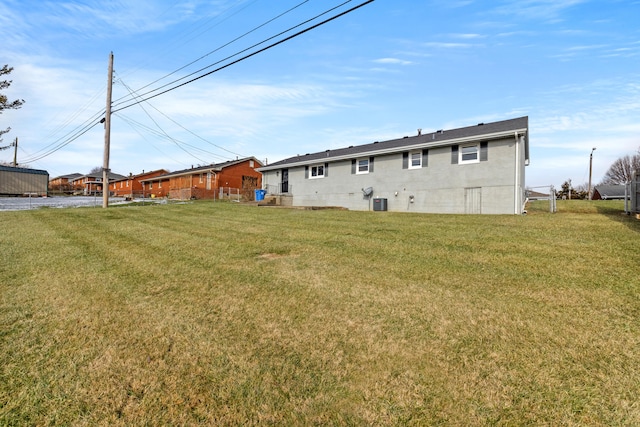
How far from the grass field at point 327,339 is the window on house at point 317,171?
17.8 metres

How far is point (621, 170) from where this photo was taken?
214ft

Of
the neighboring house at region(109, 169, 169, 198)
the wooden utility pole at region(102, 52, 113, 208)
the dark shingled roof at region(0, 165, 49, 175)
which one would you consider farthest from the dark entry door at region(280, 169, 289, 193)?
the dark shingled roof at region(0, 165, 49, 175)

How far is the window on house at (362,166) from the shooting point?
68.3 ft

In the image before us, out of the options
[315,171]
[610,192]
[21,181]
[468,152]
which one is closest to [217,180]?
[315,171]

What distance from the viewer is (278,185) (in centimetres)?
2733

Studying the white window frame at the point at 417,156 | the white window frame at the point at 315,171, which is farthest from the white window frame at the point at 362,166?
the white window frame at the point at 315,171

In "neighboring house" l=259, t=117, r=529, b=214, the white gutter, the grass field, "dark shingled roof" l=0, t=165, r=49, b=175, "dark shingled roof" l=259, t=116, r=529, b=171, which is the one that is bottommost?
the grass field

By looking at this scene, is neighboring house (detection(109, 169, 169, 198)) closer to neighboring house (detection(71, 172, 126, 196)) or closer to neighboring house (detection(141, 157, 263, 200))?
neighboring house (detection(71, 172, 126, 196))

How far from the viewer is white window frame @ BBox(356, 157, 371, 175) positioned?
68.2ft

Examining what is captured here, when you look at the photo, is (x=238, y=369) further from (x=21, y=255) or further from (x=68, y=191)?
(x=68, y=191)

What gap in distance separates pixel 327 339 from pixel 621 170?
295ft

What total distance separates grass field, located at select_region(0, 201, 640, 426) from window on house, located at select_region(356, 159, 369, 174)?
14.9 meters

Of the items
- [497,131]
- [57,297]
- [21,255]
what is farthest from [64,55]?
[497,131]

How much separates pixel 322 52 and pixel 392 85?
3.83 meters
